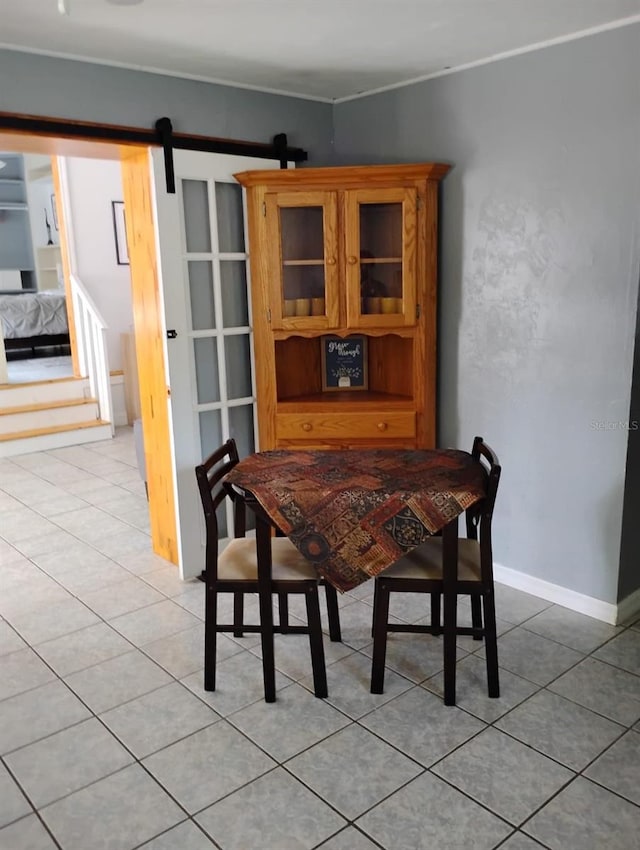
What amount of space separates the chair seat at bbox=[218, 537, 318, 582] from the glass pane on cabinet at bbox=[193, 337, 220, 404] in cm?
102

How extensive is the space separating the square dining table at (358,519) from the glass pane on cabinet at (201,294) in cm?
115

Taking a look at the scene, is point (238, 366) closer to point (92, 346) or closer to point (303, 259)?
point (303, 259)

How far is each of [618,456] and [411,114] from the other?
73.2 inches

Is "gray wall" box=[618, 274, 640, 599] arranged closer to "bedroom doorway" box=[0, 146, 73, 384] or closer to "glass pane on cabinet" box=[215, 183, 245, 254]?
"glass pane on cabinet" box=[215, 183, 245, 254]

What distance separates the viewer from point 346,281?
10.9 ft

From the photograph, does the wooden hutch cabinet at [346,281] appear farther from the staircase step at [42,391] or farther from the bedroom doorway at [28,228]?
the bedroom doorway at [28,228]

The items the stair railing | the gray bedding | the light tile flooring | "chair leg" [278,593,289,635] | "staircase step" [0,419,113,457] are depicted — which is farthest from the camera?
the gray bedding

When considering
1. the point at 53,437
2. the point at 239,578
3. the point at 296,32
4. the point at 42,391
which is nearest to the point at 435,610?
the point at 239,578

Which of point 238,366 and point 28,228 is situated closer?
point 238,366

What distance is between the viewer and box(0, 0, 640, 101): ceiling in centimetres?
241

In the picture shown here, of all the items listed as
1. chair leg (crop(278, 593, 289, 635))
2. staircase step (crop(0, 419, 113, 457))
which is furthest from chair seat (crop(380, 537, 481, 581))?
staircase step (crop(0, 419, 113, 457))

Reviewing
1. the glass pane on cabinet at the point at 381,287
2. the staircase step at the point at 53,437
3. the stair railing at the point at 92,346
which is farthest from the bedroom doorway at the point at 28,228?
the glass pane on cabinet at the point at 381,287

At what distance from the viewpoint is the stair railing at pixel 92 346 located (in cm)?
652

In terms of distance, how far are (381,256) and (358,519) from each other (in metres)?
1.47
